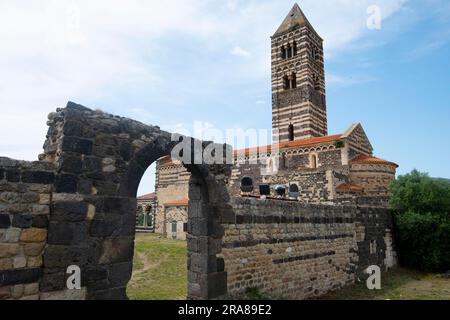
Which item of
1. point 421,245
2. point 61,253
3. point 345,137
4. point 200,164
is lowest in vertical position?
point 421,245

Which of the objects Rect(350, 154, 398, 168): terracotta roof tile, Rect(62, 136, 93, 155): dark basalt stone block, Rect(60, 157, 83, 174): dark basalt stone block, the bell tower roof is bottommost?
Rect(60, 157, 83, 174): dark basalt stone block

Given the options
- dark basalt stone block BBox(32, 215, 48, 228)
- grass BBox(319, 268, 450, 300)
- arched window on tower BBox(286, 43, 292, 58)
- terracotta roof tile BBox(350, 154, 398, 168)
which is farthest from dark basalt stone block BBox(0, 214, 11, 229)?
arched window on tower BBox(286, 43, 292, 58)

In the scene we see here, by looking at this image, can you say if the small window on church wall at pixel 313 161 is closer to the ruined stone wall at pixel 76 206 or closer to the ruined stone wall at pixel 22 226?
the ruined stone wall at pixel 76 206

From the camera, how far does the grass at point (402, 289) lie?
10.6 meters

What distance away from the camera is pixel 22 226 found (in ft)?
15.5

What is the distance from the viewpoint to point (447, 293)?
11289mm

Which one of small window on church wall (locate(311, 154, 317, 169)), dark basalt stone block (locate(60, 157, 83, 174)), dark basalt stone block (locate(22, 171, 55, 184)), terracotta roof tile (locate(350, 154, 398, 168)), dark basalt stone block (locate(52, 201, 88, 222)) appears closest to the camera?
dark basalt stone block (locate(22, 171, 55, 184))

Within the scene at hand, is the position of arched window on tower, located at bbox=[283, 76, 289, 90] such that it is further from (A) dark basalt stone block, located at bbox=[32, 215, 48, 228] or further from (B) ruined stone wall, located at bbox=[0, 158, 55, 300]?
(A) dark basalt stone block, located at bbox=[32, 215, 48, 228]

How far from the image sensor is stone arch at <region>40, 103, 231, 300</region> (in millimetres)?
4961

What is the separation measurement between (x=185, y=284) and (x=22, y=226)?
6770 millimetres

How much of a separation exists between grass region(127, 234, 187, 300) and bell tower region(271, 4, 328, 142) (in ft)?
72.7
